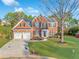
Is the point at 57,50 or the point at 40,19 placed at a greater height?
the point at 40,19

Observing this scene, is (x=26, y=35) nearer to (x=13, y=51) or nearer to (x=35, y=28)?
(x=35, y=28)

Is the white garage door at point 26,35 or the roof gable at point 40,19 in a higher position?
the roof gable at point 40,19

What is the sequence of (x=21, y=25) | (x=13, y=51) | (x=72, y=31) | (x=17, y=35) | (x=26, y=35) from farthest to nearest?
(x=72, y=31) → (x=17, y=35) → (x=26, y=35) → (x=21, y=25) → (x=13, y=51)

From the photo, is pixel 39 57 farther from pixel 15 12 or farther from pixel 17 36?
pixel 15 12

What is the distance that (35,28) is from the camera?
60.2 meters

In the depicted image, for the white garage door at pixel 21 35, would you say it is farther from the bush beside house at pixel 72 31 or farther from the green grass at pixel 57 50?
the green grass at pixel 57 50

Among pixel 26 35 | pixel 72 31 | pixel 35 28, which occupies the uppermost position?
pixel 35 28

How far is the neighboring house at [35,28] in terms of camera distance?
57.2 metres

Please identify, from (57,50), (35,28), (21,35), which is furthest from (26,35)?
(57,50)

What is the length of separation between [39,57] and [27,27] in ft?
110

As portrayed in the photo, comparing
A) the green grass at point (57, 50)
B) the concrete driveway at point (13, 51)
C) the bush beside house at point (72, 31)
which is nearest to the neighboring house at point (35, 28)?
the bush beside house at point (72, 31)

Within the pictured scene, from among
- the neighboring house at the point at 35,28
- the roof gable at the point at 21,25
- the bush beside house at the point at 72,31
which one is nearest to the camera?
the roof gable at the point at 21,25

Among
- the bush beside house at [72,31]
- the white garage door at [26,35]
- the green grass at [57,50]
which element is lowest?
the green grass at [57,50]

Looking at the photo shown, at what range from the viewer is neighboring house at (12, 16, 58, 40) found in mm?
57219
